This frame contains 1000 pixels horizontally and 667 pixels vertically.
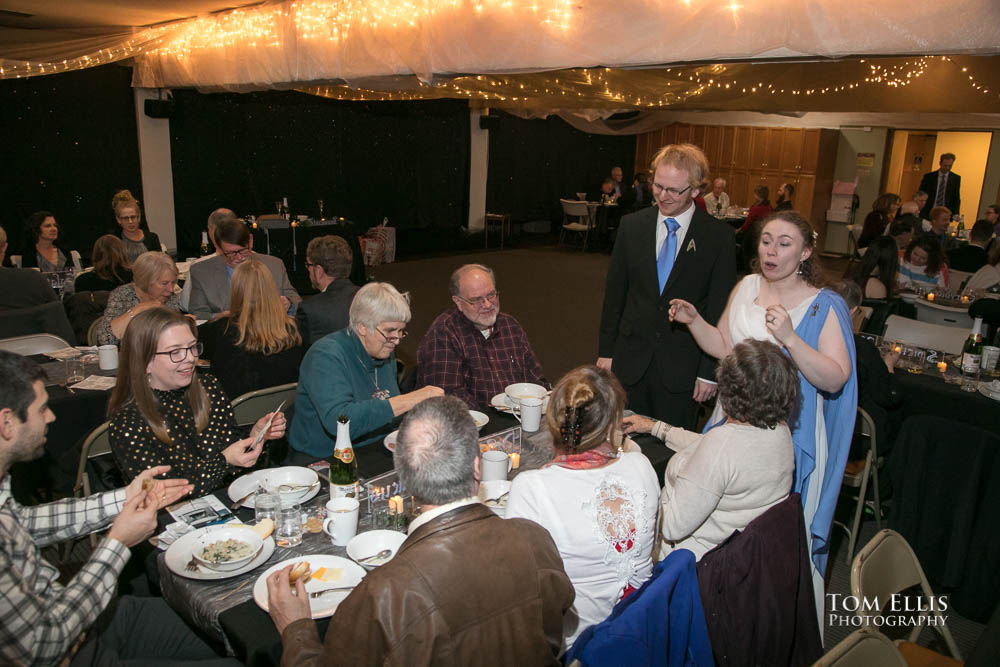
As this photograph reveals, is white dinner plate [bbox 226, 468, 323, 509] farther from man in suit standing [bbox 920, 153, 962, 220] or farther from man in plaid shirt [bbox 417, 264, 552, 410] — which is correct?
man in suit standing [bbox 920, 153, 962, 220]

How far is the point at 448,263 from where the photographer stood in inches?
448

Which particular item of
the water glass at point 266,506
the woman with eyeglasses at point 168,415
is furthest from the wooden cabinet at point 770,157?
the water glass at point 266,506

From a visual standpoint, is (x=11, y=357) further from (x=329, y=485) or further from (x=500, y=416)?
(x=500, y=416)

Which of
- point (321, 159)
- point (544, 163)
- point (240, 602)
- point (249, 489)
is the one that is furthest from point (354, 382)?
point (544, 163)

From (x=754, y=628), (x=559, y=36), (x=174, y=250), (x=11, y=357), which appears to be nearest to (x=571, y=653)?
(x=754, y=628)

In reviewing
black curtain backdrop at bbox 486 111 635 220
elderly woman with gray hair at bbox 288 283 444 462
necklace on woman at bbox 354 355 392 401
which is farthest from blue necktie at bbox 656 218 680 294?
black curtain backdrop at bbox 486 111 635 220

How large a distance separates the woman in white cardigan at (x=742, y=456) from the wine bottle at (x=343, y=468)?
0.98 metres

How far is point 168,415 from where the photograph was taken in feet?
7.97

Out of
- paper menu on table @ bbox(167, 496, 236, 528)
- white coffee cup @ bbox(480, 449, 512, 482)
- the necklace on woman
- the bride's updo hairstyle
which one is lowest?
paper menu on table @ bbox(167, 496, 236, 528)

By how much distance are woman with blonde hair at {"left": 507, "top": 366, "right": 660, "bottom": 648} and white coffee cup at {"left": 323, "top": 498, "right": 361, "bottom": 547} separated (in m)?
0.47

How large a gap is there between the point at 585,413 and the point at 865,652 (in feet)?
2.84

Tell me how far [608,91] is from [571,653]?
17.6 feet

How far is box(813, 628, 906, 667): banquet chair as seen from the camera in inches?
64.4

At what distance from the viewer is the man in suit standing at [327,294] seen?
13.5 ft
